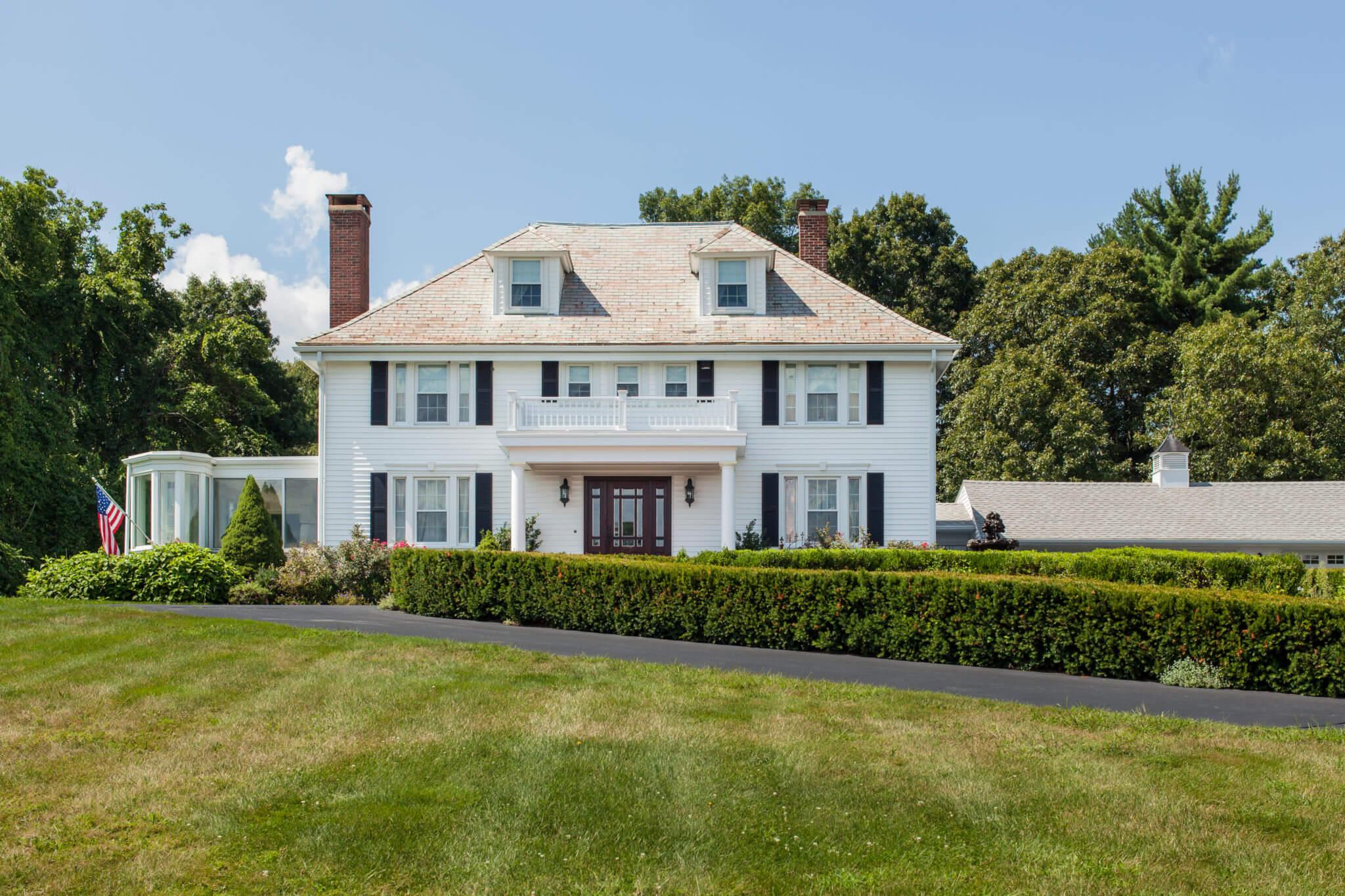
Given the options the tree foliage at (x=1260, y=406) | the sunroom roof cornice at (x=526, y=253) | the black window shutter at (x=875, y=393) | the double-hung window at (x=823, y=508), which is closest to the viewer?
the double-hung window at (x=823, y=508)

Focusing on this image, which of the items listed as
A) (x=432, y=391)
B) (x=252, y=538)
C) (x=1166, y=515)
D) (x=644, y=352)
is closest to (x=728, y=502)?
(x=644, y=352)

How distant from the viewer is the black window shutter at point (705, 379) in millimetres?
22734

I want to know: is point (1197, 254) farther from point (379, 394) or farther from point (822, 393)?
point (379, 394)

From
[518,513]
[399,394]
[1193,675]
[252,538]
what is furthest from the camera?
[399,394]

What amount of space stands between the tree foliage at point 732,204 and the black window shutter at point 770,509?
2292 cm

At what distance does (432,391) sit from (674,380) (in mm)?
5365

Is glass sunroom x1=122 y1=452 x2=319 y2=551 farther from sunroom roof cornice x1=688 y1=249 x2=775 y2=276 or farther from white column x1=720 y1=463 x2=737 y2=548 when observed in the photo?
sunroom roof cornice x1=688 y1=249 x2=775 y2=276

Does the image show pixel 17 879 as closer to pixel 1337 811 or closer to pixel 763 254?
pixel 1337 811

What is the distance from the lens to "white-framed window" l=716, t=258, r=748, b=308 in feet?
77.7

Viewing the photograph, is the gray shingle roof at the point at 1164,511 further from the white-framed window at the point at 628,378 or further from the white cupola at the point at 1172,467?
the white-framed window at the point at 628,378

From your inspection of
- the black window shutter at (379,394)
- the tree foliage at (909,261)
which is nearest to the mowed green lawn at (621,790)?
the black window shutter at (379,394)

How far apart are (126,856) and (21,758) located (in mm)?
2344

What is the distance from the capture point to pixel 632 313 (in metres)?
23.7

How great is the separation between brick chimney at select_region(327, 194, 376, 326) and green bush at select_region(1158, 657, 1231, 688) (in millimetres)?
19093
